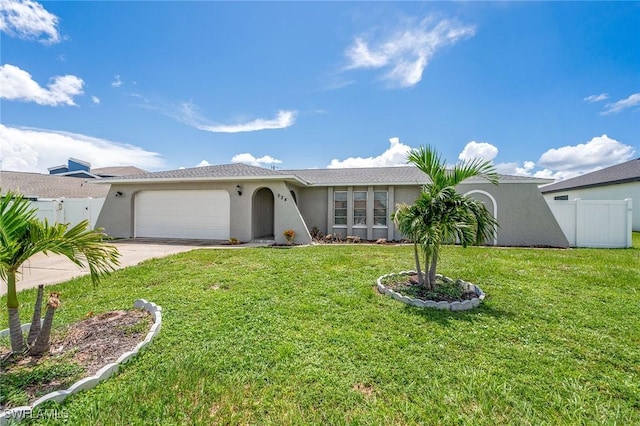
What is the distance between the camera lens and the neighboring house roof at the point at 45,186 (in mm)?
19656

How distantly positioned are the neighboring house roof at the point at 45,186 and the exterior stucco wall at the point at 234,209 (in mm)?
10013

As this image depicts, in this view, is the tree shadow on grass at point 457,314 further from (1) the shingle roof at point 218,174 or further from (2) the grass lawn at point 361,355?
(1) the shingle roof at point 218,174

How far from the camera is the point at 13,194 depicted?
2789mm

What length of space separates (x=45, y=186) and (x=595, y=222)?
35.6 m

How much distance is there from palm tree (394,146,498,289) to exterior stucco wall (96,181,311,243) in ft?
25.1

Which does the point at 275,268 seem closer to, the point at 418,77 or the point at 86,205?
the point at 418,77

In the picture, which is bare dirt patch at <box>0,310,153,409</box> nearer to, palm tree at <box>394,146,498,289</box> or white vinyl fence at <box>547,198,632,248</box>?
palm tree at <box>394,146,498,289</box>

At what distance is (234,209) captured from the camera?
1334cm

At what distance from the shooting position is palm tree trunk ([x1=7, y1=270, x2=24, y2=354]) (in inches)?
111

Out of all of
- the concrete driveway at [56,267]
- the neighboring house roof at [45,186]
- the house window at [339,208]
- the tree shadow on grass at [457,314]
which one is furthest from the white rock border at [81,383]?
the neighboring house roof at [45,186]

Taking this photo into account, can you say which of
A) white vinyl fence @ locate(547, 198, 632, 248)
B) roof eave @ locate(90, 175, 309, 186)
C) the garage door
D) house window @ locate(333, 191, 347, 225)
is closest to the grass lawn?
roof eave @ locate(90, 175, 309, 186)

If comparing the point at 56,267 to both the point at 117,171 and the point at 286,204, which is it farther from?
the point at 117,171

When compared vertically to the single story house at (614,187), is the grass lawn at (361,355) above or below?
below

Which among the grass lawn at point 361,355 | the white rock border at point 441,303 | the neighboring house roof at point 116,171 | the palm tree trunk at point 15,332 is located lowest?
the grass lawn at point 361,355
